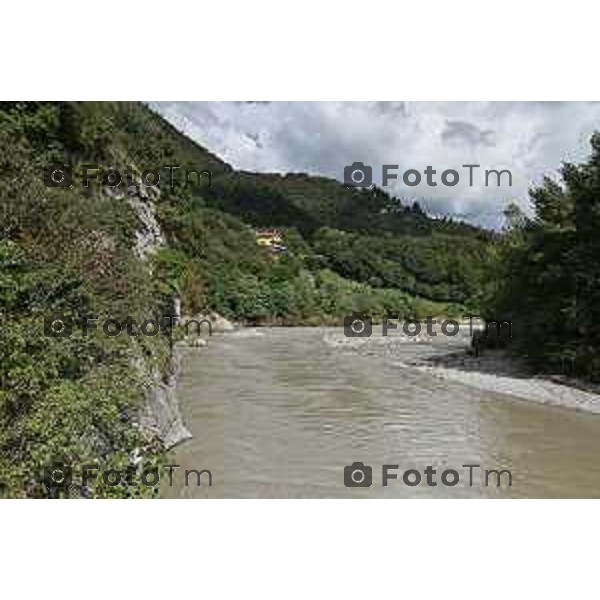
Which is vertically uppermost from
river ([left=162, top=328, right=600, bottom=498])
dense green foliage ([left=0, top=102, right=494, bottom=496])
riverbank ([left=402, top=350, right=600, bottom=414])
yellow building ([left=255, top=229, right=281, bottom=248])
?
yellow building ([left=255, top=229, right=281, bottom=248])

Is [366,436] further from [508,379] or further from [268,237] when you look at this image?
[268,237]

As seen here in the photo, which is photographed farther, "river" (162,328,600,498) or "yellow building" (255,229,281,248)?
"yellow building" (255,229,281,248)

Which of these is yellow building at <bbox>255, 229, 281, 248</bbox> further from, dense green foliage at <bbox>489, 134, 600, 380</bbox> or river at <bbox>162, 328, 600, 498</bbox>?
dense green foliage at <bbox>489, 134, 600, 380</bbox>

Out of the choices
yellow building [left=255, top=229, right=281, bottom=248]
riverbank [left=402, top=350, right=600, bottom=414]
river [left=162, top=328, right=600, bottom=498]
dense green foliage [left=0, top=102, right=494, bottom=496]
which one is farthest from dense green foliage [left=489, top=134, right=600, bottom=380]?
yellow building [left=255, top=229, right=281, bottom=248]

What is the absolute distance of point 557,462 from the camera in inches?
589

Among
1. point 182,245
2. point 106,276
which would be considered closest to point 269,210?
point 182,245

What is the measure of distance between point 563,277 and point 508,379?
3.09m

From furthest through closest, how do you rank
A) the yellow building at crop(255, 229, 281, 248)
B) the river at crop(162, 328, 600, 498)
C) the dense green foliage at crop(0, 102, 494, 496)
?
1. the yellow building at crop(255, 229, 281, 248)
2. the river at crop(162, 328, 600, 498)
3. the dense green foliage at crop(0, 102, 494, 496)

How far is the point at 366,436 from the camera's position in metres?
16.3

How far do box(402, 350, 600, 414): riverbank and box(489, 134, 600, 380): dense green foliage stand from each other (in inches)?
22.1

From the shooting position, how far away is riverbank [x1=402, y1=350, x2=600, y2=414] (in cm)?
2162

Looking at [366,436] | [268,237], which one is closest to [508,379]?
[366,436]

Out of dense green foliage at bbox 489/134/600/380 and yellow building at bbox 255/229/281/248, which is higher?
yellow building at bbox 255/229/281/248
